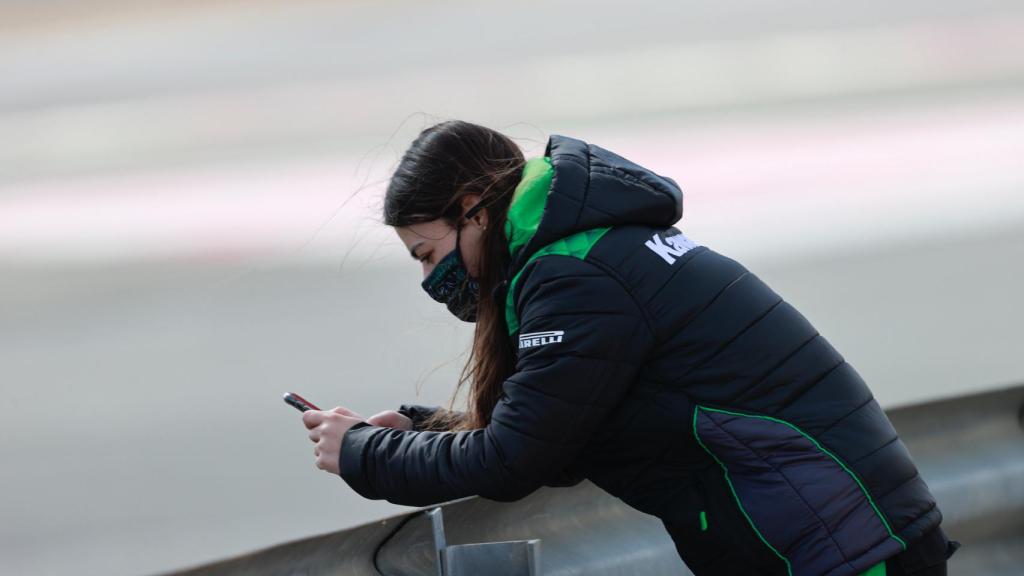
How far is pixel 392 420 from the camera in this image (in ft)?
6.80

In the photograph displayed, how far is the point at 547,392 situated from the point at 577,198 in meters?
0.26

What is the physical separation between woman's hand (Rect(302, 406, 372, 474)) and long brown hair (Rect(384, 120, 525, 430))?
0.23 metres

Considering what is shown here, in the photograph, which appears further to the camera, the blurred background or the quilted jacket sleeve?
the blurred background

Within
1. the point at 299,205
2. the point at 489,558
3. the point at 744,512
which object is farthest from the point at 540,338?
the point at 299,205

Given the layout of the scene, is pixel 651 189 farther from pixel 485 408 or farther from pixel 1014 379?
pixel 1014 379

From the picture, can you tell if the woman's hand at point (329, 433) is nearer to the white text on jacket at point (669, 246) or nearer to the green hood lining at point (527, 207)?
the green hood lining at point (527, 207)

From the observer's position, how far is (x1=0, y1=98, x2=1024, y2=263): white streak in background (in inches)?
89.0

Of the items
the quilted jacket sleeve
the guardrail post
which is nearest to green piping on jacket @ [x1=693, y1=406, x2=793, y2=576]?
the quilted jacket sleeve

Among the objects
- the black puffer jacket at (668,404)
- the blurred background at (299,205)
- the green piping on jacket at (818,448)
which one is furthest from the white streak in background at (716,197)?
the green piping on jacket at (818,448)

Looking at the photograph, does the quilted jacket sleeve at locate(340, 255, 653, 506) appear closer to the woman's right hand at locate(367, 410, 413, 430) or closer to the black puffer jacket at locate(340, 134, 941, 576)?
the black puffer jacket at locate(340, 134, 941, 576)

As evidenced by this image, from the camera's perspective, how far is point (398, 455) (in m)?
1.80

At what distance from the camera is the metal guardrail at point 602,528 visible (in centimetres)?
239

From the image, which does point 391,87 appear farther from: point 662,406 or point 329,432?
point 662,406

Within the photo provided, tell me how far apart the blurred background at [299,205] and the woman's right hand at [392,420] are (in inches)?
17.2
